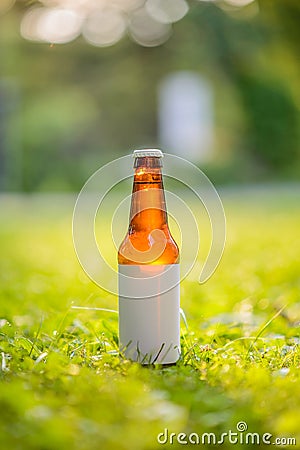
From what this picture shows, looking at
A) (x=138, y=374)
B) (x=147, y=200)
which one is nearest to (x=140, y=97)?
(x=147, y=200)

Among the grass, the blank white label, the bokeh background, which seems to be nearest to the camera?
the grass

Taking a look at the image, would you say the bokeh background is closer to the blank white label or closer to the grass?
the grass

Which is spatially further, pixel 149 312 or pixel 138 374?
pixel 149 312

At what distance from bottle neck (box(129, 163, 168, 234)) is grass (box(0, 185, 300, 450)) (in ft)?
1.11

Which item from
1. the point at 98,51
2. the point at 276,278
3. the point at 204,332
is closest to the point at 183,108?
the point at 98,51

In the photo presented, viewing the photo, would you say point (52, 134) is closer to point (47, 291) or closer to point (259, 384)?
point (47, 291)

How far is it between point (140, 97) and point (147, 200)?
19811 millimetres

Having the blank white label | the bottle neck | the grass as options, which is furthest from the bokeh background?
the blank white label

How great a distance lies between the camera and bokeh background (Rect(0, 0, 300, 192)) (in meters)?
17.1

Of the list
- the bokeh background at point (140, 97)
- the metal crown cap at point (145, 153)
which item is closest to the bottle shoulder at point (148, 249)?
the metal crown cap at point (145, 153)

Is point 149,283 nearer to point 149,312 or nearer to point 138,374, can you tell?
point 149,312

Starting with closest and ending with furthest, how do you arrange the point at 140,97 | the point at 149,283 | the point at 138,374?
the point at 138,374, the point at 149,283, the point at 140,97

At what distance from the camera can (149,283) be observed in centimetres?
188

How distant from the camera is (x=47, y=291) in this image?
137 inches
